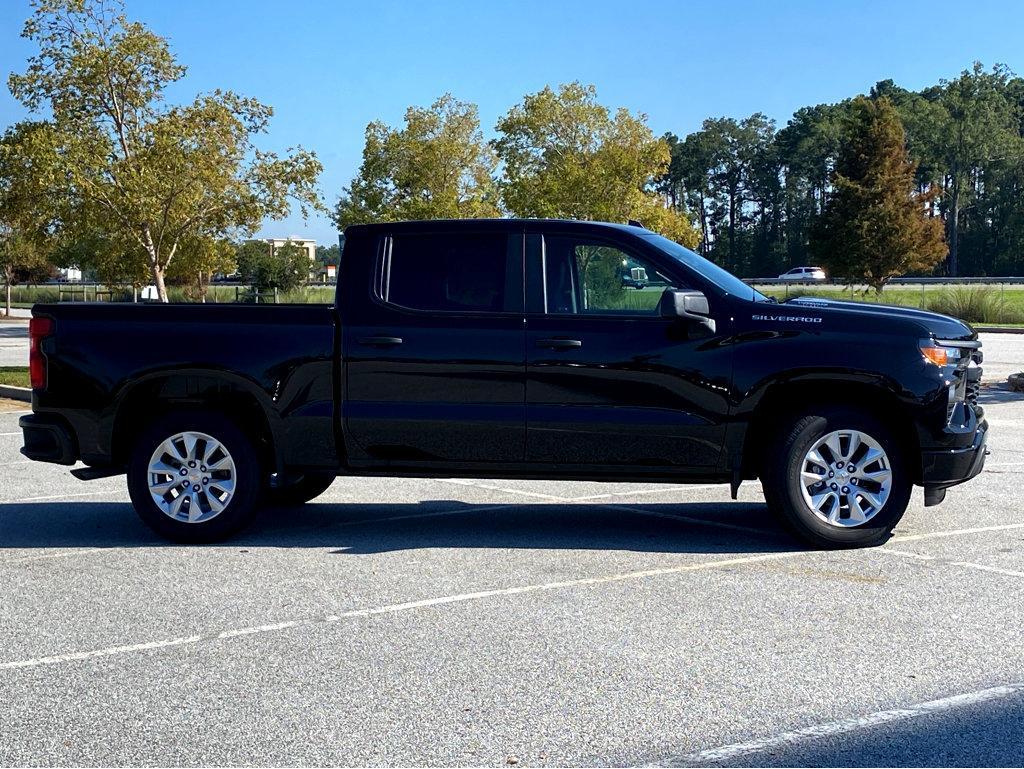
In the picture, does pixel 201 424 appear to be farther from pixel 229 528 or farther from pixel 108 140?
pixel 108 140

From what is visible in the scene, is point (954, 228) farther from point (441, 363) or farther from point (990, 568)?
point (441, 363)

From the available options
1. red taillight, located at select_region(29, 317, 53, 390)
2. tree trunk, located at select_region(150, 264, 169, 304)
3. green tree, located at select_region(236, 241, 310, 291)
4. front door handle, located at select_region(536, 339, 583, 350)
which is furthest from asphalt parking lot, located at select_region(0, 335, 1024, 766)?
green tree, located at select_region(236, 241, 310, 291)

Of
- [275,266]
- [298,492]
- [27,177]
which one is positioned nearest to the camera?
[298,492]

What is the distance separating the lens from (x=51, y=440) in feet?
Answer: 26.3

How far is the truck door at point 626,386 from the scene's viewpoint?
7531 millimetres

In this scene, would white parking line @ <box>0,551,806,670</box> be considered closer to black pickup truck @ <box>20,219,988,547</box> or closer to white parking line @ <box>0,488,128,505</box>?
black pickup truck @ <box>20,219,988,547</box>

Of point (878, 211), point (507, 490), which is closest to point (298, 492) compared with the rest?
point (507, 490)

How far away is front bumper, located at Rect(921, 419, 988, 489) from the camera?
24.4ft

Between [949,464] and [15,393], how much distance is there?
14.5 meters

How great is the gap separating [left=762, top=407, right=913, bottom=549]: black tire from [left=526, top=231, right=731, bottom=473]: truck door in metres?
0.40

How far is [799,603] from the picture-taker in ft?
20.4

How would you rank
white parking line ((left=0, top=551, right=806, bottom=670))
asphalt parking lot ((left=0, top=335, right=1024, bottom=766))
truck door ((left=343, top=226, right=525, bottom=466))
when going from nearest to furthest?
asphalt parking lot ((left=0, top=335, right=1024, bottom=766)), white parking line ((left=0, top=551, right=806, bottom=670)), truck door ((left=343, top=226, right=525, bottom=466))

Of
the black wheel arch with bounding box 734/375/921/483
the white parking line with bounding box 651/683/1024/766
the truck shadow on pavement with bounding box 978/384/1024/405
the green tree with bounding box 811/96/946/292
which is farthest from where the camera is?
the green tree with bounding box 811/96/946/292

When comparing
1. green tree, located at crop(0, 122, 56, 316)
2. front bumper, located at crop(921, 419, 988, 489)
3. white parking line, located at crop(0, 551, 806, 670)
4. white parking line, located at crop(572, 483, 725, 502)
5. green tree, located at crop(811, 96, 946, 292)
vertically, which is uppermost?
green tree, located at crop(811, 96, 946, 292)
